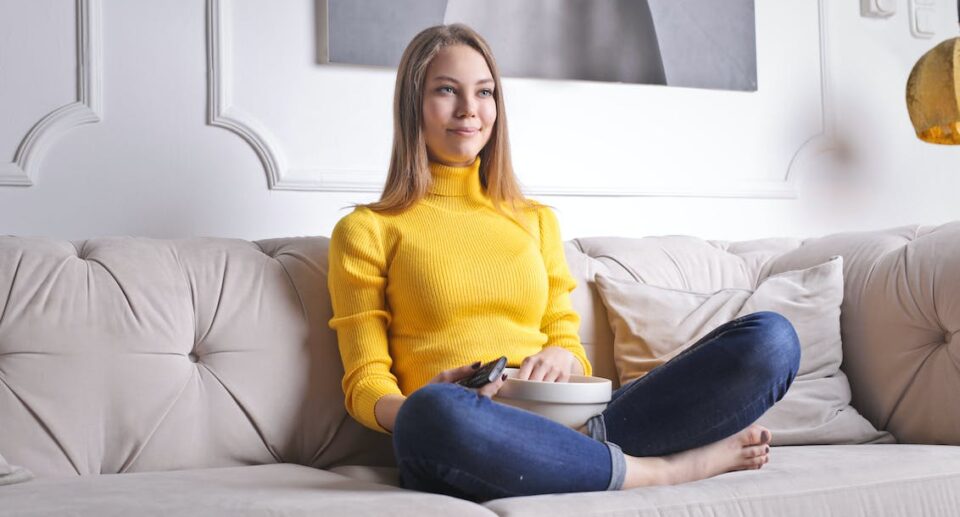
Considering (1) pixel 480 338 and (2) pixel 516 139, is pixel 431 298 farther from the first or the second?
(2) pixel 516 139

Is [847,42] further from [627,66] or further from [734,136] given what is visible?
[627,66]

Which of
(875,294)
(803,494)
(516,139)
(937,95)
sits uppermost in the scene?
(937,95)

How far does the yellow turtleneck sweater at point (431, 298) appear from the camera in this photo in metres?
1.60

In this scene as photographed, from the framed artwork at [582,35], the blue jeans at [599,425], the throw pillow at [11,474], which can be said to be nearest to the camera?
the blue jeans at [599,425]

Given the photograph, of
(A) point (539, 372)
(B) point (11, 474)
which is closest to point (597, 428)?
(A) point (539, 372)

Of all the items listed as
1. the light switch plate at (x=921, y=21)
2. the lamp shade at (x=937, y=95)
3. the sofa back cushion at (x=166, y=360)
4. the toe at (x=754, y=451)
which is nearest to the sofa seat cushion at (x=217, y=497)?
the sofa back cushion at (x=166, y=360)

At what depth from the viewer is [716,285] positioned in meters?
2.05

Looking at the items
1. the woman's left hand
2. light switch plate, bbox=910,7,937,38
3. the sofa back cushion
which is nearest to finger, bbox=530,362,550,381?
the woman's left hand

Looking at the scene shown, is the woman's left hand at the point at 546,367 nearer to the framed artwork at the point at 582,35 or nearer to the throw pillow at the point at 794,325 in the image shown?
the throw pillow at the point at 794,325

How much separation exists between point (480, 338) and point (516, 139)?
0.79 metres

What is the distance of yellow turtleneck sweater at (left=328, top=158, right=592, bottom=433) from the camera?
160 centimetres

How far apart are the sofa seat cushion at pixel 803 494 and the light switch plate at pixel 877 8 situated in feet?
4.94

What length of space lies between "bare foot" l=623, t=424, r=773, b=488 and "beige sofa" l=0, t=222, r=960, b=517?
22mm

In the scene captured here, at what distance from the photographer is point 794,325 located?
6.04 ft
